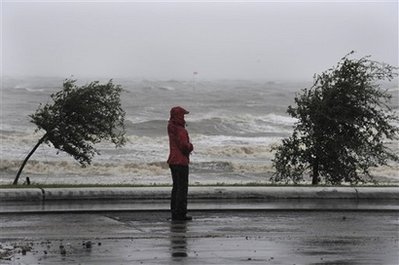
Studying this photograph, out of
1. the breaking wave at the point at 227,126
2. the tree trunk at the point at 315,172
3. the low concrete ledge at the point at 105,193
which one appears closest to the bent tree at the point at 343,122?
the tree trunk at the point at 315,172

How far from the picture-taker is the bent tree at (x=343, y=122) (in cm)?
1889

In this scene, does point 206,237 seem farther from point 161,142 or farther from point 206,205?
point 161,142

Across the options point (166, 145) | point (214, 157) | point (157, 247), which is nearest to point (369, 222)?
point (157, 247)

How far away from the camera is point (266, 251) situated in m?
9.82

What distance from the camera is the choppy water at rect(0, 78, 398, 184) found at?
3416 centimetres

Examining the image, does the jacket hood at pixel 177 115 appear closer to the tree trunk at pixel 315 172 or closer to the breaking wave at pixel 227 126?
the tree trunk at pixel 315 172

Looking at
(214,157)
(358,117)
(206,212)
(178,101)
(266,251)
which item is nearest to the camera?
(266,251)

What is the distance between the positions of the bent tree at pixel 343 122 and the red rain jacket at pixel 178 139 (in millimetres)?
6513

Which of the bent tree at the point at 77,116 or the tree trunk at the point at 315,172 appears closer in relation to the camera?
the bent tree at the point at 77,116

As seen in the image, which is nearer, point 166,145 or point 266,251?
point 266,251

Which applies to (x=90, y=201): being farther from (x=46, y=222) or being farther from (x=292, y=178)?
(x=292, y=178)

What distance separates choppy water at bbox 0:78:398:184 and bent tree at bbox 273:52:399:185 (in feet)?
25.9

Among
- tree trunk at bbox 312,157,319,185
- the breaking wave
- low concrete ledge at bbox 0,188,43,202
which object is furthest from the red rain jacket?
the breaking wave

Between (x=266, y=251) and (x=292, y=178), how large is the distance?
9.98 m
